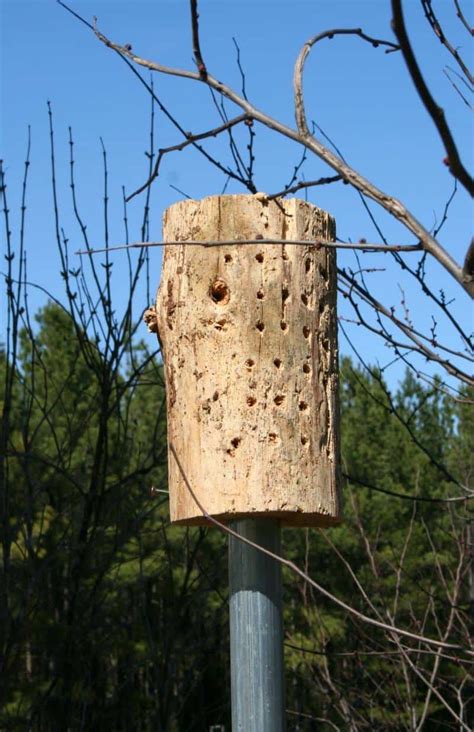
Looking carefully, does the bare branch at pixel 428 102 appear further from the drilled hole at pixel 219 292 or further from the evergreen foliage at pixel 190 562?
the evergreen foliage at pixel 190 562

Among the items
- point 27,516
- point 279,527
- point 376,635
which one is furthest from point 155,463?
point 376,635

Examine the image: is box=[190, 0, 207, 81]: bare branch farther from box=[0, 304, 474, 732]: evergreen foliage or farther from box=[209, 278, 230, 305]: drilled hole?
box=[0, 304, 474, 732]: evergreen foliage

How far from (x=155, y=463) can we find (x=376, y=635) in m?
15.4

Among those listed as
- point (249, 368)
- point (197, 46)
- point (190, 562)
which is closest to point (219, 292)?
point (249, 368)

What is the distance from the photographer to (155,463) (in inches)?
185

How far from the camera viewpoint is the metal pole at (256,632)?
2.65 meters

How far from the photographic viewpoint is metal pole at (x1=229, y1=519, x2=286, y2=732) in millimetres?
2646

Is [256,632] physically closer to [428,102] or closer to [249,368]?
[249,368]

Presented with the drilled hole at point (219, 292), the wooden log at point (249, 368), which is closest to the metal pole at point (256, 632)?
the wooden log at point (249, 368)

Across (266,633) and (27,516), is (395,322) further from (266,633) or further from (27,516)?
(27,516)

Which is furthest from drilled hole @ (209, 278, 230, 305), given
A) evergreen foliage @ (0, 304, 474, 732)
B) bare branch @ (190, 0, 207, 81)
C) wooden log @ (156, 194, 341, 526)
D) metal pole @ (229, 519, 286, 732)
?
evergreen foliage @ (0, 304, 474, 732)

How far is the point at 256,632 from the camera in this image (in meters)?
2.69

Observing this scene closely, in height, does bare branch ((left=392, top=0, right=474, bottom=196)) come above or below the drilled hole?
below

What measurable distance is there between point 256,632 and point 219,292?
832 mm
